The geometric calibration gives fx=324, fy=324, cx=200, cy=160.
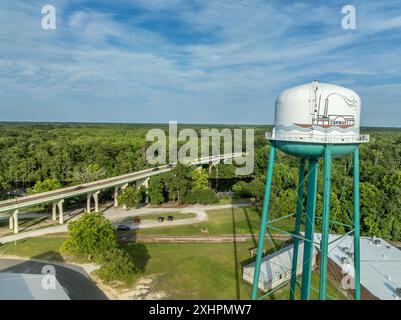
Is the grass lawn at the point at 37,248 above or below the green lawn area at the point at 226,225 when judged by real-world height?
below

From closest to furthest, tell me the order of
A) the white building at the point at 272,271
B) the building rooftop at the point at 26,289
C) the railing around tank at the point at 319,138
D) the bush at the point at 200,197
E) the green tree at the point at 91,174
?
the railing around tank at the point at 319,138, the building rooftop at the point at 26,289, the white building at the point at 272,271, the bush at the point at 200,197, the green tree at the point at 91,174

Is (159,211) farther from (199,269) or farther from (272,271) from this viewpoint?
(272,271)

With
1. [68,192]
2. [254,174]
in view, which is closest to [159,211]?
[68,192]

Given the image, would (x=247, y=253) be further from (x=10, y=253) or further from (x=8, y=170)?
(x=8, y=170)

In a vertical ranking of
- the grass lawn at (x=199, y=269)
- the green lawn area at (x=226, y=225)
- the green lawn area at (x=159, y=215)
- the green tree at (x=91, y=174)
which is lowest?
the grass lawn at (x=199, y=269)

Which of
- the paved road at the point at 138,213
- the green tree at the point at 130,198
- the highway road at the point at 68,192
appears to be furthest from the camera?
the green tree at the point at 130,198

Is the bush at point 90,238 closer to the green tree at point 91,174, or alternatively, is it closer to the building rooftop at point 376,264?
the building rooftop at point 376,264

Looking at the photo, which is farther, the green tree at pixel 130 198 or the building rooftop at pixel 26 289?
the green tree at pixel 130 198

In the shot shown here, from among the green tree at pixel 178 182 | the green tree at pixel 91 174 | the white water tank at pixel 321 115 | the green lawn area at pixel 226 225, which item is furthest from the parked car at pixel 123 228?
the white water tank at pixel 321 115
